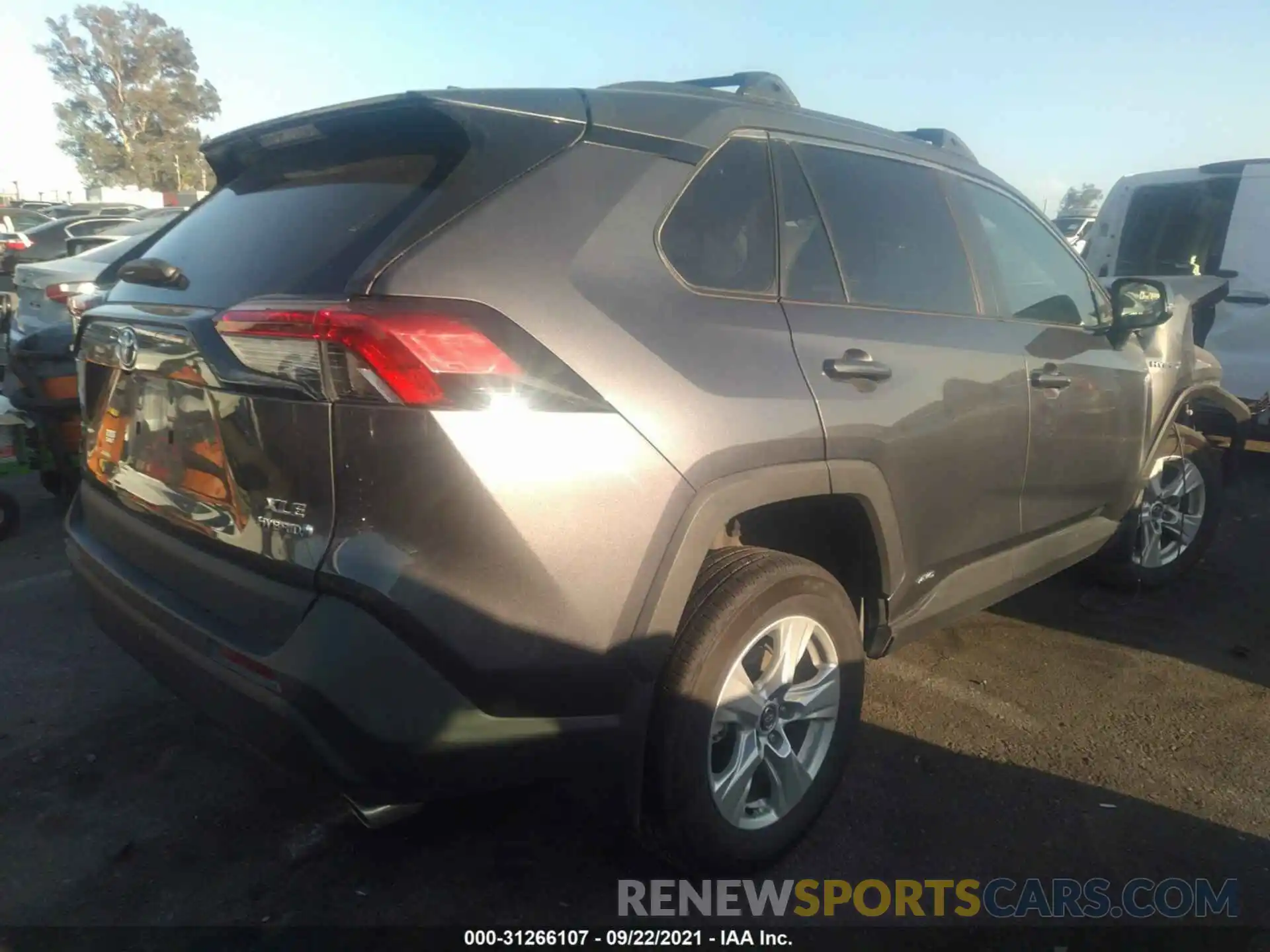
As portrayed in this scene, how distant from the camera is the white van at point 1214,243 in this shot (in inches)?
245

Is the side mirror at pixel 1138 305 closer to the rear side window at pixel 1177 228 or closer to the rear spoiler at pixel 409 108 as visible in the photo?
the rear spoiler at pixel 409 108

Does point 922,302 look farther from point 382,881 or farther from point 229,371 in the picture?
point 382,881

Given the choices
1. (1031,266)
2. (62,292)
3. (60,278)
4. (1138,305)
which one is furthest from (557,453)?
(60,278)

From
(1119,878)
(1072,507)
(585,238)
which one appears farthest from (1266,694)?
(585,238)

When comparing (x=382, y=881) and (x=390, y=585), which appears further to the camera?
(x=382, y=881)

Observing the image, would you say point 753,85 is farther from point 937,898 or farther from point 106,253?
point 106,253

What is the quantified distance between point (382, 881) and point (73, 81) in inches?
2550

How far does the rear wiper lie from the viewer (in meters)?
2.21

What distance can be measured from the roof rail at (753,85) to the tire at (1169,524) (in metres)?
2.55

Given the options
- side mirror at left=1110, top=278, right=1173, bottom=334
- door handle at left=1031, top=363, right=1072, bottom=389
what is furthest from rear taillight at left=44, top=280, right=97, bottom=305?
side mirror at left=1110, top=278, right=1173, bottom=334

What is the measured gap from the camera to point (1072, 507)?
355cm

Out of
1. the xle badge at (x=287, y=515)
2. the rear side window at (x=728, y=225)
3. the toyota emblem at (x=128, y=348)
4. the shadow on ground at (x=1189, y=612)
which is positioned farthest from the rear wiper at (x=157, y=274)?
the shadow on ground at (x=1189, y=612)

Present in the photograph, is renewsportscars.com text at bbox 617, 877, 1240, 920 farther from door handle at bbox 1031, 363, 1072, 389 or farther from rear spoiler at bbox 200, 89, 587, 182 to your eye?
rear spoiler at bbox 200, 89, 587, 182

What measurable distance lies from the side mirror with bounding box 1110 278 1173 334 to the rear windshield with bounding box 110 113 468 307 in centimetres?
286
